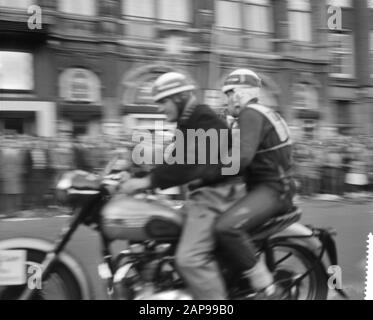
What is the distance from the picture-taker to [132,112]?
217 cm

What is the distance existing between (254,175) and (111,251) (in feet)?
2.23

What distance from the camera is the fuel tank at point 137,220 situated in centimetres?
208

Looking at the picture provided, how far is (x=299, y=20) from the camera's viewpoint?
2.41 m

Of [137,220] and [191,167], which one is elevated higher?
[191,167]

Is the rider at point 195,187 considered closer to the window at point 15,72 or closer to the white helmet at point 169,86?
the white helmet at point 169,86

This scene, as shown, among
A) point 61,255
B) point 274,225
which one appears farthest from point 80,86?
point 274,225

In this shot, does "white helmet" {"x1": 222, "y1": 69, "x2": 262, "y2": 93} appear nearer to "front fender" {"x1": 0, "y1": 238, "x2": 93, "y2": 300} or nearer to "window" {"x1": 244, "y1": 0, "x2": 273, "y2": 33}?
"window" {"x1": 244, "y1": 0, "x2": 273, "y2": 33}

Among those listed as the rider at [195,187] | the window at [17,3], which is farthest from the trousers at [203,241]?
the window at [17,3]

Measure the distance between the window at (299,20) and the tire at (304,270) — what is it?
0.97 m

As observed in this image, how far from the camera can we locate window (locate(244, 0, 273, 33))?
7.72 feet

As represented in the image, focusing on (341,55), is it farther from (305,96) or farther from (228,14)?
(228,14)
